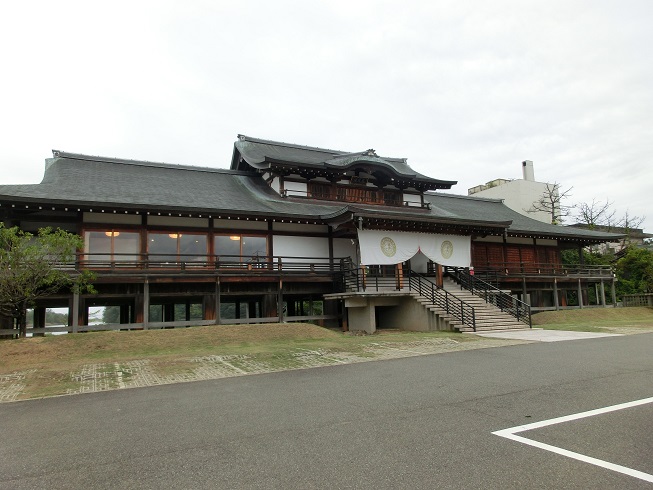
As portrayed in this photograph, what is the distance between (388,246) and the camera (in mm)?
21125

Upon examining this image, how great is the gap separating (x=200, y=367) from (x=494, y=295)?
1652 centimetres

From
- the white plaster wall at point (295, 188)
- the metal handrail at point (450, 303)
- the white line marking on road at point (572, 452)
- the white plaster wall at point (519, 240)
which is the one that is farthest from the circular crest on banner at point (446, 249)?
the white line marking on road at point (572, 452)

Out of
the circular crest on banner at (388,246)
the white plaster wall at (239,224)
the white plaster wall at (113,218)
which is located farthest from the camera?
the white plaster wall at (239,224)

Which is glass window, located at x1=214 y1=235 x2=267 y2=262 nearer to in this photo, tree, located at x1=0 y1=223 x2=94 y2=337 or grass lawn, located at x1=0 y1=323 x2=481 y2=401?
grass lawn, located at x1=0 y1=323 x2=481 y2=401

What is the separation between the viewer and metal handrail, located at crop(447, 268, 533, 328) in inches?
820

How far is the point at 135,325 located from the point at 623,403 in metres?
16.9

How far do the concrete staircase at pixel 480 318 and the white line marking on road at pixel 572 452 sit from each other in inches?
463

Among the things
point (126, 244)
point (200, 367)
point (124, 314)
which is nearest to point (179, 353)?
point (200, 367)

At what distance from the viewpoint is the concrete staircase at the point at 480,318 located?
1855 cm

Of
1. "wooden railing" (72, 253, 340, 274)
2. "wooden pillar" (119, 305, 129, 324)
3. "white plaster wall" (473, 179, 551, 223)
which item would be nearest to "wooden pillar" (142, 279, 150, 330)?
"wooden railing" (72, 253, 340, 274)

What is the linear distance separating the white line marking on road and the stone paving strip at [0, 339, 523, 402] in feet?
20.3

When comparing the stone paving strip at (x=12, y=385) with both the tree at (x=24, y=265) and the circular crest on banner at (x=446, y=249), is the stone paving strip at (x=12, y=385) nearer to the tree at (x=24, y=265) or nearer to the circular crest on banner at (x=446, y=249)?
the tree at (x=24, y=265)

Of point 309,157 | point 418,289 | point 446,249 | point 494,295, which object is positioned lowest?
point 494,295

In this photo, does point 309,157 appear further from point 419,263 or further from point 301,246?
point 419,263
